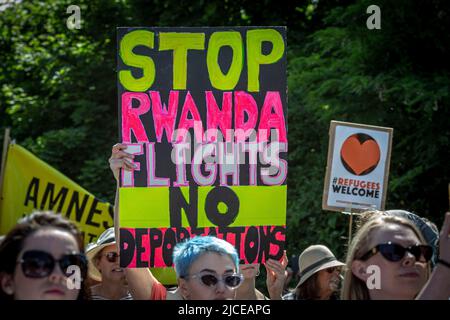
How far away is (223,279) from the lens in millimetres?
4098

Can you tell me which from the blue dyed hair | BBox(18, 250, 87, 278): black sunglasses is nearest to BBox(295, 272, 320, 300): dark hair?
the blue dyed hair

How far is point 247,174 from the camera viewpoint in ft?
16.5

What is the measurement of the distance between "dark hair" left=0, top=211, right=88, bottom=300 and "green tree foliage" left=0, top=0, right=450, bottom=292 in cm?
738

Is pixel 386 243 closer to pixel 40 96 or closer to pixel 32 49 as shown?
pixel 40 96

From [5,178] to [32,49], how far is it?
9402 millimetres

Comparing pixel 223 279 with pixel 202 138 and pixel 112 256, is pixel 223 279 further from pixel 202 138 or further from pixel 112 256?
pixel 112 256

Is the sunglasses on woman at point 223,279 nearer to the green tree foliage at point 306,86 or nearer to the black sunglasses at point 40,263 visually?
the black sunglasses at point 40,263

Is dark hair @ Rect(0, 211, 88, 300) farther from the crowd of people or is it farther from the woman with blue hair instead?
the woman with blue hair

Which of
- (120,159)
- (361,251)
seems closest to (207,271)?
(361,251)

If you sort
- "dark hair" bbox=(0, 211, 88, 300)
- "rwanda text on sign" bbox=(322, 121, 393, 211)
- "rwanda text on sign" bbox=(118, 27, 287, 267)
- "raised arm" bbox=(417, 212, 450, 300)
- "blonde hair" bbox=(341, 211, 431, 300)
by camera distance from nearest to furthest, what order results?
"raised arm" bbox=(417, 212, 450, 300), "dark hair" bbox=(0, 211, 88, 300), "blonde hair" bbox=(341, 211, 431, 300), "rwanda text on sign" bbox=(118, 27, 287, 267), "rwanda text on sign" bbox=(322, 121, 393, 211)

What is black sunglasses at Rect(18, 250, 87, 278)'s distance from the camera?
3.42m

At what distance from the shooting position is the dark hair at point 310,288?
597 centimetres

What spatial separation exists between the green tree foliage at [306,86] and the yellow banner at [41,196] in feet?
12.1

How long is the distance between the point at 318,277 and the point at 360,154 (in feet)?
3.52
